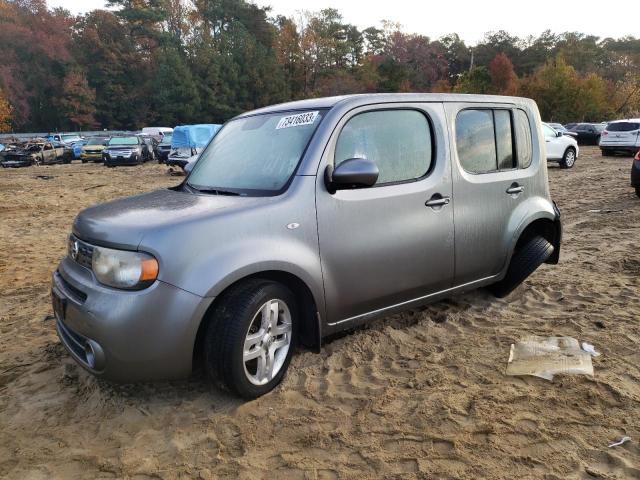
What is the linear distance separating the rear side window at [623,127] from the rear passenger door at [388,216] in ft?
66.8

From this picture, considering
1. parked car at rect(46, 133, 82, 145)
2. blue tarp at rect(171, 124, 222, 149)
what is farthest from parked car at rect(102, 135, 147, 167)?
parked car at rect(46, 133, 82, 145)

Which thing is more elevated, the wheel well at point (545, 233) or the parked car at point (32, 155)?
the parked car at point (32, 155)

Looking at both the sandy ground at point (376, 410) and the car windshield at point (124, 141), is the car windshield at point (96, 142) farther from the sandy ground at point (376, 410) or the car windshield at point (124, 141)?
the sandy ground at point (376, 410)

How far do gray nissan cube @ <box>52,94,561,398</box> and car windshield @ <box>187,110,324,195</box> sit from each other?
0.04 ft

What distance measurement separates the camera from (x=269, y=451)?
248 cm

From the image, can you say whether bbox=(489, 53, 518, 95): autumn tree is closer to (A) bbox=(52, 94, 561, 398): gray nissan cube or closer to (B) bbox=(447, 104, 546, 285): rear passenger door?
(B) bbox=(447, 104, 546, 285): rear passenger door

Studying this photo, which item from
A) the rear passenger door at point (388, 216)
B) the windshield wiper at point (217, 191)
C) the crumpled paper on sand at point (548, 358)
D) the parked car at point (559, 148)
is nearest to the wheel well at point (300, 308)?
the rear passenger door at point (388, 216)

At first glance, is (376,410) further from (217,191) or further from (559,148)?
(559,148)

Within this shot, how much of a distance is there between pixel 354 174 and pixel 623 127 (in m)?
21.6

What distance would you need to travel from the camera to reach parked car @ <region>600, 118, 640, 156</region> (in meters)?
19.8

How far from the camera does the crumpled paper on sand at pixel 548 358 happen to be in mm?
3141

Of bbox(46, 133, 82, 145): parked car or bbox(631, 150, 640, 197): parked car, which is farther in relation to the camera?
bbox(46, 133, 82, 145): parked car

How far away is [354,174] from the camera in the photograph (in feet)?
9.51

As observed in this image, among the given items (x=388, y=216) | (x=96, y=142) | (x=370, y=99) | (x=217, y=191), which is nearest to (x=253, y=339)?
(x=217, y=191)
